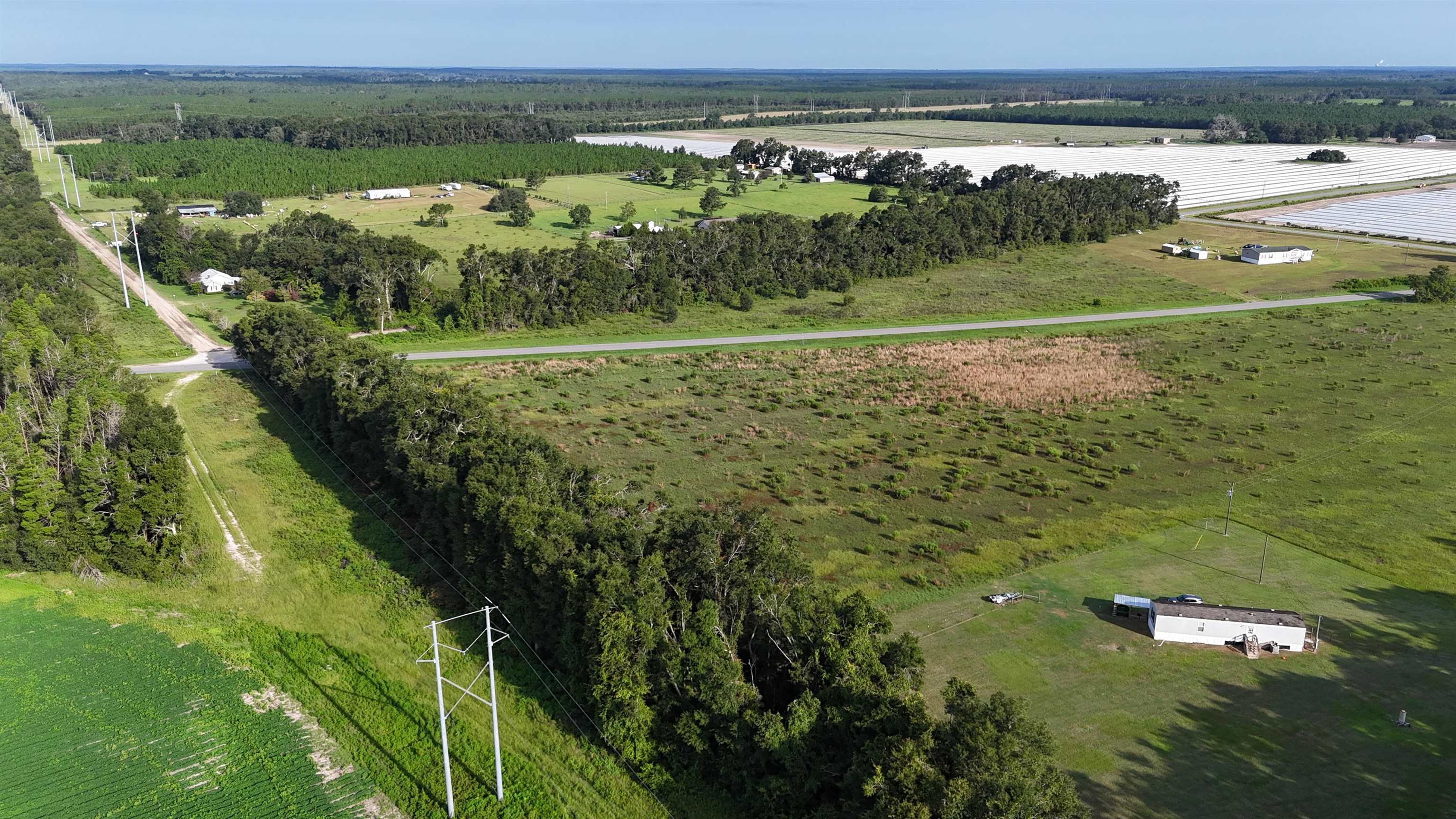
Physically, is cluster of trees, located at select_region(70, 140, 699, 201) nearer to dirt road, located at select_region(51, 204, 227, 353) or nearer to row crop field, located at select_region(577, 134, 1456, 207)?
dirt road, located at select_region(51, 204, 227, 353)

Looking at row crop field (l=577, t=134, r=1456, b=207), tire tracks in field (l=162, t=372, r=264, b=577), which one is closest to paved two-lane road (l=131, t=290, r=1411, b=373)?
tire tracks in field (l=162, t=372, r=264, b=577)

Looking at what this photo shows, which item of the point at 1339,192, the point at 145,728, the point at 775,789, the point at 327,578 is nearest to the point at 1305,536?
the point at 775,789

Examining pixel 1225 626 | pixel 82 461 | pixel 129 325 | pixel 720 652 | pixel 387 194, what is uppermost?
pixel 387 194

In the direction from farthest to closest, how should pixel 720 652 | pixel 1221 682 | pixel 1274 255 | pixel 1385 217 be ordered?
pixel 1385 217
pixel 1274 255
pixel 1221 682
pixel 720 652

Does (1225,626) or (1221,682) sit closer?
(1221,682)

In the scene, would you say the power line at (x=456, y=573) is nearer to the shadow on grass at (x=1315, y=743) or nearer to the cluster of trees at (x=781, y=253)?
the shadow on grass at (x=1315, y=743)

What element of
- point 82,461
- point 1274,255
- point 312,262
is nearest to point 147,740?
point 82,461

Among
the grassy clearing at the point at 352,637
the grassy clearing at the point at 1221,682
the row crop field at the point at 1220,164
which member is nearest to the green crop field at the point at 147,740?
the grassy clearing at the point at 352,637

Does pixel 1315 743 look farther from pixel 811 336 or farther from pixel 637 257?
pixel 637 257
